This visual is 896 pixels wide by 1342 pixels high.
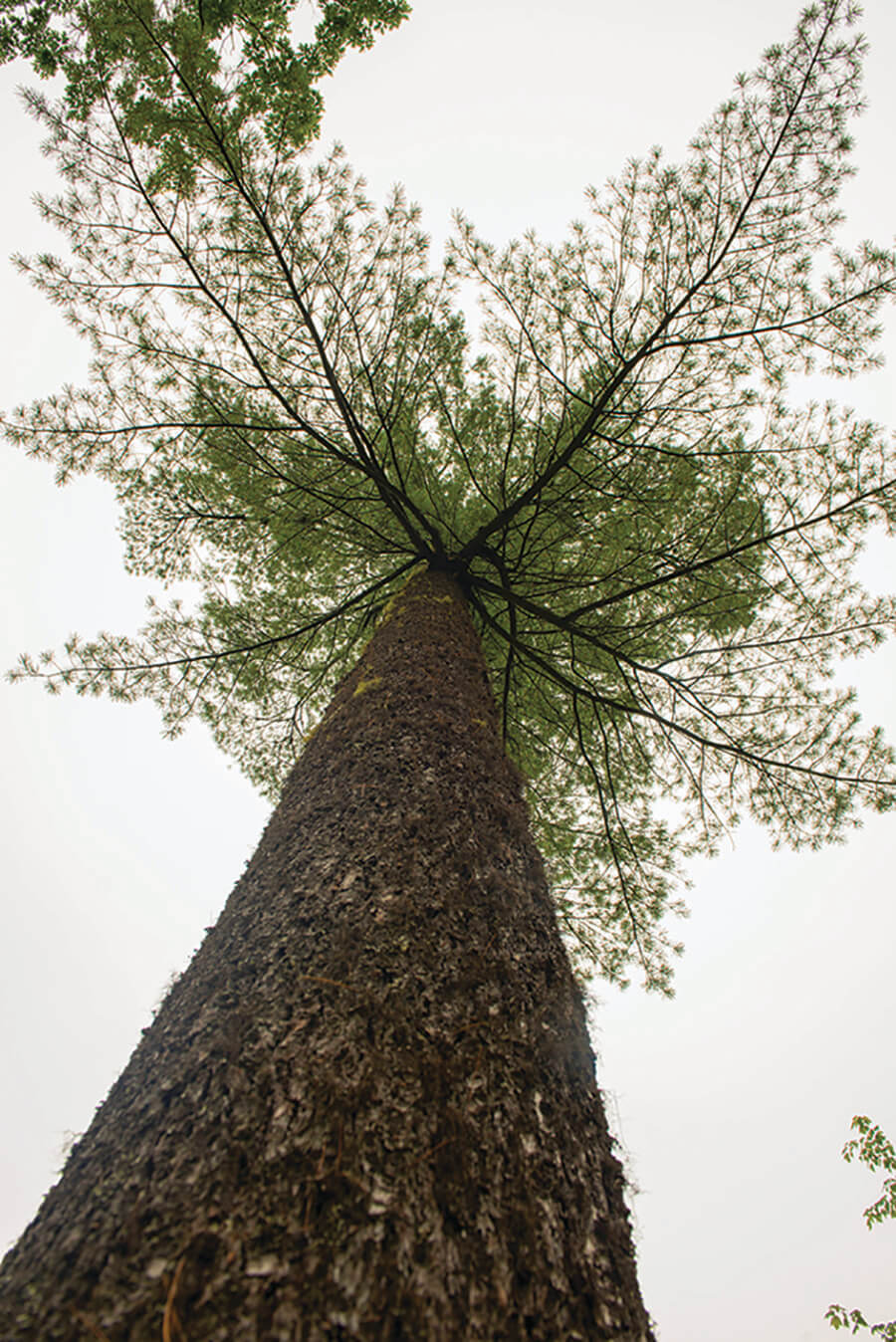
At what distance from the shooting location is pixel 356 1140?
3.27 feet

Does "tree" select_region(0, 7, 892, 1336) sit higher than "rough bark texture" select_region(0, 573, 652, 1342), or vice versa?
"tree" select_region(0, 7, 892, 1336)

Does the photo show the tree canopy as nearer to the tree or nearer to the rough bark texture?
the tree

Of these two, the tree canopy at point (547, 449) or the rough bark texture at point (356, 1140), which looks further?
the tree canopy at point (547, 449)

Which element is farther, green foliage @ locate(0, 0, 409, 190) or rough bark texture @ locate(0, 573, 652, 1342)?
green foliage @ locate(0, 0, 409, 190)

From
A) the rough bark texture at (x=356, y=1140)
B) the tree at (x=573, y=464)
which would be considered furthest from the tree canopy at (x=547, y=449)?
A: the rough bark texture at (x=356, y=1140)

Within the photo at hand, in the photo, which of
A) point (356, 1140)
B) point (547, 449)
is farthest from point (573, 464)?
point (356, 1140)

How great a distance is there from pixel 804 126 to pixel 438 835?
3.88 m

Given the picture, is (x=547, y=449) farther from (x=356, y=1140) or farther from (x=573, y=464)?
(x=356, y=1140)

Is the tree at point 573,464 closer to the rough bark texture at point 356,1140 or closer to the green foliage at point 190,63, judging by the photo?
the green foliage at point 190,63

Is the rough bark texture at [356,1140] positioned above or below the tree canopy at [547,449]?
below

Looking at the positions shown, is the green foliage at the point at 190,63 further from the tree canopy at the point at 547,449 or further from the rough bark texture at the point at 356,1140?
the rough bark texture at the point at 356,1140

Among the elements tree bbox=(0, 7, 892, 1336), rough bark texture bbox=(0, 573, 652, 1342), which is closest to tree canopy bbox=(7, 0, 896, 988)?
tree bbox=(0, 7, 892, 1336)

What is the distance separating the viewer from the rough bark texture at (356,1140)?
814 mm

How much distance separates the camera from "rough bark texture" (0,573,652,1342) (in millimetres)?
814
